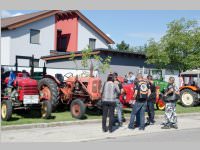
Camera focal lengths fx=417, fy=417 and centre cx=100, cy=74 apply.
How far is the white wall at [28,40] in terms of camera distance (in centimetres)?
3266

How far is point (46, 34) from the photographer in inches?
1379

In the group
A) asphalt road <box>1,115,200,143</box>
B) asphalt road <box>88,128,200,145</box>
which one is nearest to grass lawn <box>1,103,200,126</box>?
asphalt road <box>1,115,200,143</box>

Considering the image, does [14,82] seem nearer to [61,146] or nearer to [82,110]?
[82,110]

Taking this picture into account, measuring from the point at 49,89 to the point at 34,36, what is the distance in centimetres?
1924

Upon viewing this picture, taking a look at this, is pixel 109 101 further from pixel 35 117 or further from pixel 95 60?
pixel 95 60

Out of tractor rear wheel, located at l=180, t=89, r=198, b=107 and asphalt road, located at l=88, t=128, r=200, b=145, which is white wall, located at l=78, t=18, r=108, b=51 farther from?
asphalt road, located at l=88, t=128, r=200, b=145

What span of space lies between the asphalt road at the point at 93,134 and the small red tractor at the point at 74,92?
3.81 ft

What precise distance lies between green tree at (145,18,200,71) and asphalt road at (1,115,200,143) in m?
13.2

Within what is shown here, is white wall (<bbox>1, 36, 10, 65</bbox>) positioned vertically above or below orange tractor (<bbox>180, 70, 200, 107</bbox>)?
above

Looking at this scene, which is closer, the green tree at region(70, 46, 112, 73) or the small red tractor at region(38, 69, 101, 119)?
the small red tractor at region(38, 69, 101, 119)

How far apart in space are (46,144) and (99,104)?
5578 millimetres

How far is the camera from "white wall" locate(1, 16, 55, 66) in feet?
107

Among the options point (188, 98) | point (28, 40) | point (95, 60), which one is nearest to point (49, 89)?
point (188, 98)

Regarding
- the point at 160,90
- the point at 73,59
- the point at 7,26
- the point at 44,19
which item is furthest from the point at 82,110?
the point at 44,19
